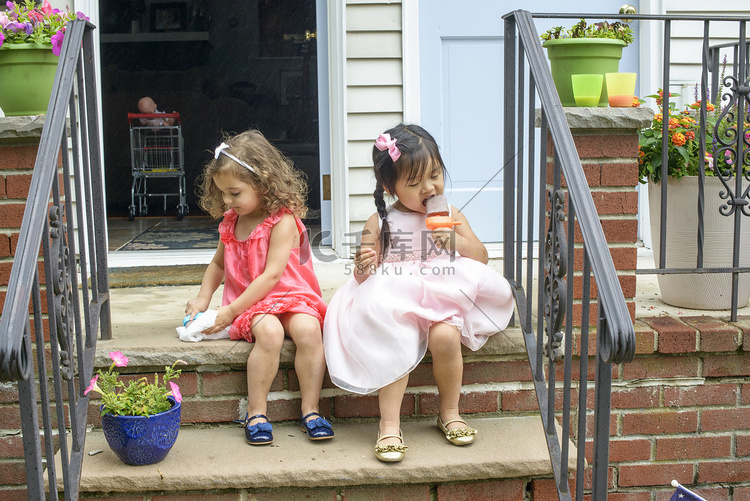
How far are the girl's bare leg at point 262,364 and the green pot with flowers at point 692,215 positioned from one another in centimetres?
153

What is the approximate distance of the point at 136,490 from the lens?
1.95 m

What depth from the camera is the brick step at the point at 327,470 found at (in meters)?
1.96

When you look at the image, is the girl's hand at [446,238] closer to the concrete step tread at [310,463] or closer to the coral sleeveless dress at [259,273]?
the coral sleeveless dress at [259,273]

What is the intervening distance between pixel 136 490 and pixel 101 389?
0.33 metres

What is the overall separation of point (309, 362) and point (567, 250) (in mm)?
873

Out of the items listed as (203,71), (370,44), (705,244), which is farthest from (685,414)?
(203,71)

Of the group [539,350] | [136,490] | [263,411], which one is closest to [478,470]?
[539,350]

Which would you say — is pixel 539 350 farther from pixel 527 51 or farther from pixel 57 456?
pixel 57 456

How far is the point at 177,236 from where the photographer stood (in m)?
Result: 5.34

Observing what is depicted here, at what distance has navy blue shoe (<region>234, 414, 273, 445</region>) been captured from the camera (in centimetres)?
212

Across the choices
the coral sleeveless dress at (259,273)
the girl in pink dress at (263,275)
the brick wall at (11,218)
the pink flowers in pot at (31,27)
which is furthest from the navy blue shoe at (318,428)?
the pink flowers in pot at (31,27)

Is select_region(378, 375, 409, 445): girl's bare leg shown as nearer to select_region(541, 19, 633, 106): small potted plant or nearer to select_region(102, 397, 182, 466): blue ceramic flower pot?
select_region(102, 397, 182, 466): blue ceramic flower pot

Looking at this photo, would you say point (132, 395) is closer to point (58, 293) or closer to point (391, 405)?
point (58, 293)

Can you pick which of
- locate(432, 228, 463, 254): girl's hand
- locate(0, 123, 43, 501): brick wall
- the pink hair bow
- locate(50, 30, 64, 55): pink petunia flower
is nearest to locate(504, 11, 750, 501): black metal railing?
locate(432, 228, 463, 254): girl's hand
